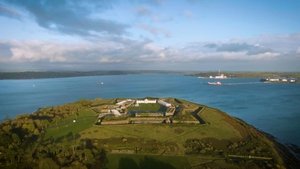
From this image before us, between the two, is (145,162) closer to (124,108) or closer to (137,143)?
(137,143)

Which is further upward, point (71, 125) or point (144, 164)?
point (71, 125)

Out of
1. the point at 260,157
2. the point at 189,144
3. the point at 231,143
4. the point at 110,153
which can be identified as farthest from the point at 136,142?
the point at 260,157

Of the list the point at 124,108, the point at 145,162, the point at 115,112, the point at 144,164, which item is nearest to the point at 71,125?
the point at 115,112

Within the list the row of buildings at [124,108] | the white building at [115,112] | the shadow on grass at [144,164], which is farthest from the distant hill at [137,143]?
the white building at [115,112]

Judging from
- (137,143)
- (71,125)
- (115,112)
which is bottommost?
(137,143)

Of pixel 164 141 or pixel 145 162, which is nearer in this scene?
pixel 145 162

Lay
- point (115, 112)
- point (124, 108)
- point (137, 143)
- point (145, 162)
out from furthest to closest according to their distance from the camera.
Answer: point (124, 108) < point (115, 112) < point (137, 143) < point (145, 162)

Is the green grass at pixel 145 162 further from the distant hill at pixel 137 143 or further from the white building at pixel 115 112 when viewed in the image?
the white building at pixel 115 112

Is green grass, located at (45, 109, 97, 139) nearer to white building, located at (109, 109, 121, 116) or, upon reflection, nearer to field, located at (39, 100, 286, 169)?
field, located at (39, 100, 286, 169)
